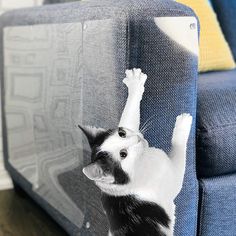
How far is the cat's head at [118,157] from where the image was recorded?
0.72m

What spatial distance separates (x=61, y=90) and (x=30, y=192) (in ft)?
1.40

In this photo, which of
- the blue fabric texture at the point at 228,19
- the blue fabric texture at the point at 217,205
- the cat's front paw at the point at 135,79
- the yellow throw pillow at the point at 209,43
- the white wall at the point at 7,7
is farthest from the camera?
the white wall at the point at 7,7

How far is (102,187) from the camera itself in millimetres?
767

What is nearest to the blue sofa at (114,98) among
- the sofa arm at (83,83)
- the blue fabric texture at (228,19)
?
the sofa arm at (83,83)

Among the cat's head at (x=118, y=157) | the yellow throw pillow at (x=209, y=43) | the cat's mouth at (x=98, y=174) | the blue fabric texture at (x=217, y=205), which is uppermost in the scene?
the yellow throw pillow at (x=209, y=43)

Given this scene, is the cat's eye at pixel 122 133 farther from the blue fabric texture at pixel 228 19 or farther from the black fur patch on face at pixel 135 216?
the blue fabric texture at pixel 228 19

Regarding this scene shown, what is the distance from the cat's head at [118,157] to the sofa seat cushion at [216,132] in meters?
0.13

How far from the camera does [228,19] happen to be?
4.62 ft

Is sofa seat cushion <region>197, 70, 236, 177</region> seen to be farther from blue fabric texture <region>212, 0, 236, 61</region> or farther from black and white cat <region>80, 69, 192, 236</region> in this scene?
blue fabric texture <region>212, 0, 236, 61</region>

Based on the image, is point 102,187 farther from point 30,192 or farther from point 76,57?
point 30,192

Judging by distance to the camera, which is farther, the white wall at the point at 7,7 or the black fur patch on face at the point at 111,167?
the white wall at the point at 7,7

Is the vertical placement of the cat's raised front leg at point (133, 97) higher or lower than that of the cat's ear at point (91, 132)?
higher

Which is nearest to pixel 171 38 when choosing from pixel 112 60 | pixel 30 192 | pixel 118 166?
pixel 112 60

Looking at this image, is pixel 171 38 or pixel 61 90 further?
pixel 61 90
